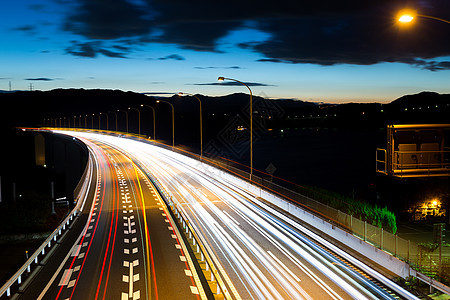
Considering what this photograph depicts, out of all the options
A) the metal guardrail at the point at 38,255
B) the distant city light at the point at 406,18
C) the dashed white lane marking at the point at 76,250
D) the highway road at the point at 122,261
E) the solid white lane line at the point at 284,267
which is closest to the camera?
the distant city light at the point at 406,18

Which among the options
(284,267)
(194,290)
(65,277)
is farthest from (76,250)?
(284,267)

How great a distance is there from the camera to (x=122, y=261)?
21.5 meters

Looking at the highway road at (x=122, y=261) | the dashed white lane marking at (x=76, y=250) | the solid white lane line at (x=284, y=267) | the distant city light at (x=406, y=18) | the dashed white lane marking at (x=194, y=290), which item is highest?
the distant city light at (x=406, y=18)

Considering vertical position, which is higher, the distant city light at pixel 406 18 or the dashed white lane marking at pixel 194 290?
the distant city light at pixel 406 18

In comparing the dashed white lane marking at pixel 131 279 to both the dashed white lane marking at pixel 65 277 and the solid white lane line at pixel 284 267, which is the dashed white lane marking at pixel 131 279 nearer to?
the dashed white lane marking at pixel 65 277

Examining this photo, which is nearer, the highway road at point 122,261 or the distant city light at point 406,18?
the distant city light at point 406,18

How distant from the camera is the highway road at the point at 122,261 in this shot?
1739 centimetres

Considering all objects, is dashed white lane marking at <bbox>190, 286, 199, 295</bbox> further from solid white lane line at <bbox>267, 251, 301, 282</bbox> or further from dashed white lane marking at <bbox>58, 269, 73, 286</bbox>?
dashed white lane marking at <bbox>58, 269, 73, 286</bbox>

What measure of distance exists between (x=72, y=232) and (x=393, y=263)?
2054 centimetres

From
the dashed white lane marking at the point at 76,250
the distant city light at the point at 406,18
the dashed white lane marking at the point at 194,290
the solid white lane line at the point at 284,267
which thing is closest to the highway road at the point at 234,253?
the solid white lane line at the point at 284,267

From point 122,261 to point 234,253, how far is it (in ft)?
19.1

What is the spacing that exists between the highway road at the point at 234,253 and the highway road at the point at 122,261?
0.06 meters

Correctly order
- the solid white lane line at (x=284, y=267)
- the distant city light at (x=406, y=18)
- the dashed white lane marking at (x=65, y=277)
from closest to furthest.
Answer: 1. the distant city light at (x=406, y=18)
2. the solid white lane line at (x=284, y=267)
3. the dashed white lane marking at (x=65, y=277)

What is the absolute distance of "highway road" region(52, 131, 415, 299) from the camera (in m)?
17.0
